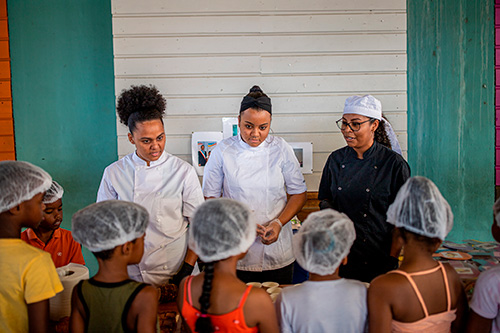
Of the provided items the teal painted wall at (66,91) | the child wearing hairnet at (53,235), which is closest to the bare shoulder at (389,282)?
the child wearing hairnet at (53,235)

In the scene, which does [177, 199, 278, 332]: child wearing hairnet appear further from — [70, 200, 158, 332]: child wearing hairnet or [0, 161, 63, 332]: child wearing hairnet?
[0, 161, 63, 332]: child wearing hairnet

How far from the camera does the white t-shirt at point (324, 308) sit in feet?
4.93

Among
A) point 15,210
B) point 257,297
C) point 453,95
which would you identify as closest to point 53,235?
point 15,210

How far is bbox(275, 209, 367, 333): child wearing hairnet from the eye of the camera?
4.94ft

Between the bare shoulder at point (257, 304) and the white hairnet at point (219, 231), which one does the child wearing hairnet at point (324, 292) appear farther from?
the white hairnet at point (219, 231)

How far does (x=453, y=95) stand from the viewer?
373 cm

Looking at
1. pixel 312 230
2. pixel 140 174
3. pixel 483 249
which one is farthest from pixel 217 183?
pixel 483 249

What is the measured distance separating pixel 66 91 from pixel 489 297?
3.73m

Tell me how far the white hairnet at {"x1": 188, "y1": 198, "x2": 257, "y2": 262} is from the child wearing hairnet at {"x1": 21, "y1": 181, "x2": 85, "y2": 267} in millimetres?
1250

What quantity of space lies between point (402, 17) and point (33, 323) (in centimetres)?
364

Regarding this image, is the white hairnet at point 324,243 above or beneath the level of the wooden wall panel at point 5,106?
beneath

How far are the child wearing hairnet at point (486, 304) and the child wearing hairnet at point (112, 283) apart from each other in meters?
1.24

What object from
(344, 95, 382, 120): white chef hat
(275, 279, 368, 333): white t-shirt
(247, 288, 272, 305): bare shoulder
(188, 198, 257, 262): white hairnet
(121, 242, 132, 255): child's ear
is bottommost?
(275, 279, 368, 333): white t-shirt

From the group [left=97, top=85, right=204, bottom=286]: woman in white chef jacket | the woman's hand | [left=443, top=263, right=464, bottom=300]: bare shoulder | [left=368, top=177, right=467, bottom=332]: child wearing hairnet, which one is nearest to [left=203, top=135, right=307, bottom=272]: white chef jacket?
the woman's hand
